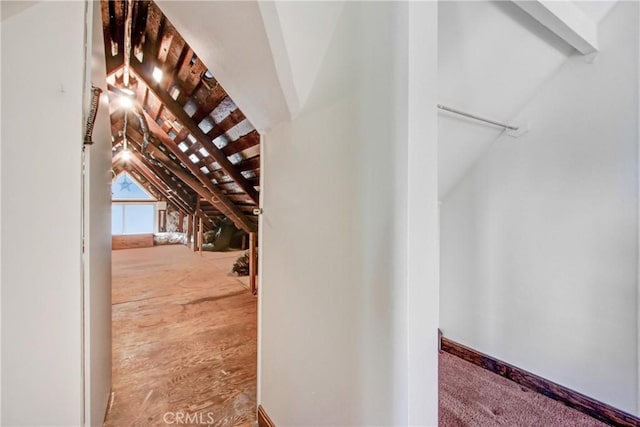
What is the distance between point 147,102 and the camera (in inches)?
116

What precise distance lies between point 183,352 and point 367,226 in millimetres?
1999

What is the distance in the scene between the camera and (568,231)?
145 cm

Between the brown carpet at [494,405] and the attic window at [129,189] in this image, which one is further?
the attic window at [129,189]

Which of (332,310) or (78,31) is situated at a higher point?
(78,31)

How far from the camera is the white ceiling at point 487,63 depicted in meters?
1.07

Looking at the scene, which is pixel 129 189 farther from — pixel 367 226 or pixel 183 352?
pixel 367 226

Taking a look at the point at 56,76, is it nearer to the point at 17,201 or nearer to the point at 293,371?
the point at 17,201

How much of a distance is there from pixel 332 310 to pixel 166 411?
1.26 metres

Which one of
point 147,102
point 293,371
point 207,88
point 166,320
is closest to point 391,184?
point 293,371

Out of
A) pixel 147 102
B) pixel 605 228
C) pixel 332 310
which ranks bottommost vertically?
pixel 332 310
